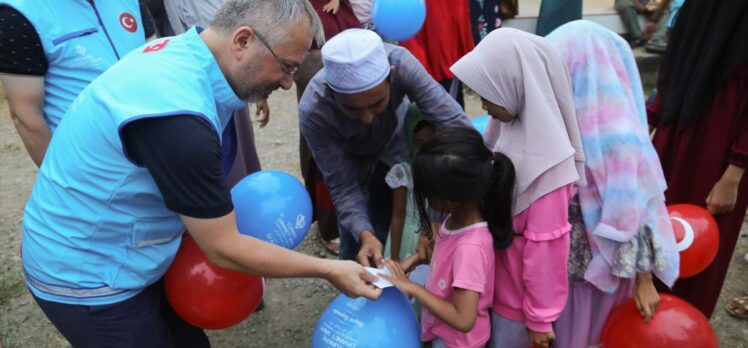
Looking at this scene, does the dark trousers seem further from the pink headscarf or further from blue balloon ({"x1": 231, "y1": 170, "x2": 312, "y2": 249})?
the pink headscarf

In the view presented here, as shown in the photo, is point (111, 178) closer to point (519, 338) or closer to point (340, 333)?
point (340, 333)

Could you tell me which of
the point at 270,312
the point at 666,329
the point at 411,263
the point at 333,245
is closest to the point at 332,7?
the point at 333,245

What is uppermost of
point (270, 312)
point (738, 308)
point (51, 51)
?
point (51, 51)

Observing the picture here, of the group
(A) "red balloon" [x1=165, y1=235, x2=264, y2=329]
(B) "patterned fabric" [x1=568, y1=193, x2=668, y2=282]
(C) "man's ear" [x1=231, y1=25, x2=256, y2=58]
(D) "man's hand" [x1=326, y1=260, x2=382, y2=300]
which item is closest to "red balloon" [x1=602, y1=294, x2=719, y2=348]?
(B) "patterned fabric" [x1=568, y1=193, x2=668, y2=282]

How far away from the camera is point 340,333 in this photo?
6.01 feet

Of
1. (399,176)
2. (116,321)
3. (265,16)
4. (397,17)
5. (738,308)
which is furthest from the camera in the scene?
(397,17)

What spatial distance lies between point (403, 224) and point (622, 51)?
1.19 m

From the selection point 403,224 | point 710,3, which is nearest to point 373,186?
point 403,224

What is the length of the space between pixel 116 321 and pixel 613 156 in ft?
5.39

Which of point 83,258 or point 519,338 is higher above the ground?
point 83,258

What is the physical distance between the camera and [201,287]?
177 cm

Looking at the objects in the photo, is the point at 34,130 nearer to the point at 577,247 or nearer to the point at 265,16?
the point at 265,16

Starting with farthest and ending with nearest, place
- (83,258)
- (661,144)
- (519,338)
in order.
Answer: (661,144) → (519,338) → (83,258)

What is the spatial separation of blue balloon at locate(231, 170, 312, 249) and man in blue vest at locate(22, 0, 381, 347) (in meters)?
0.24
